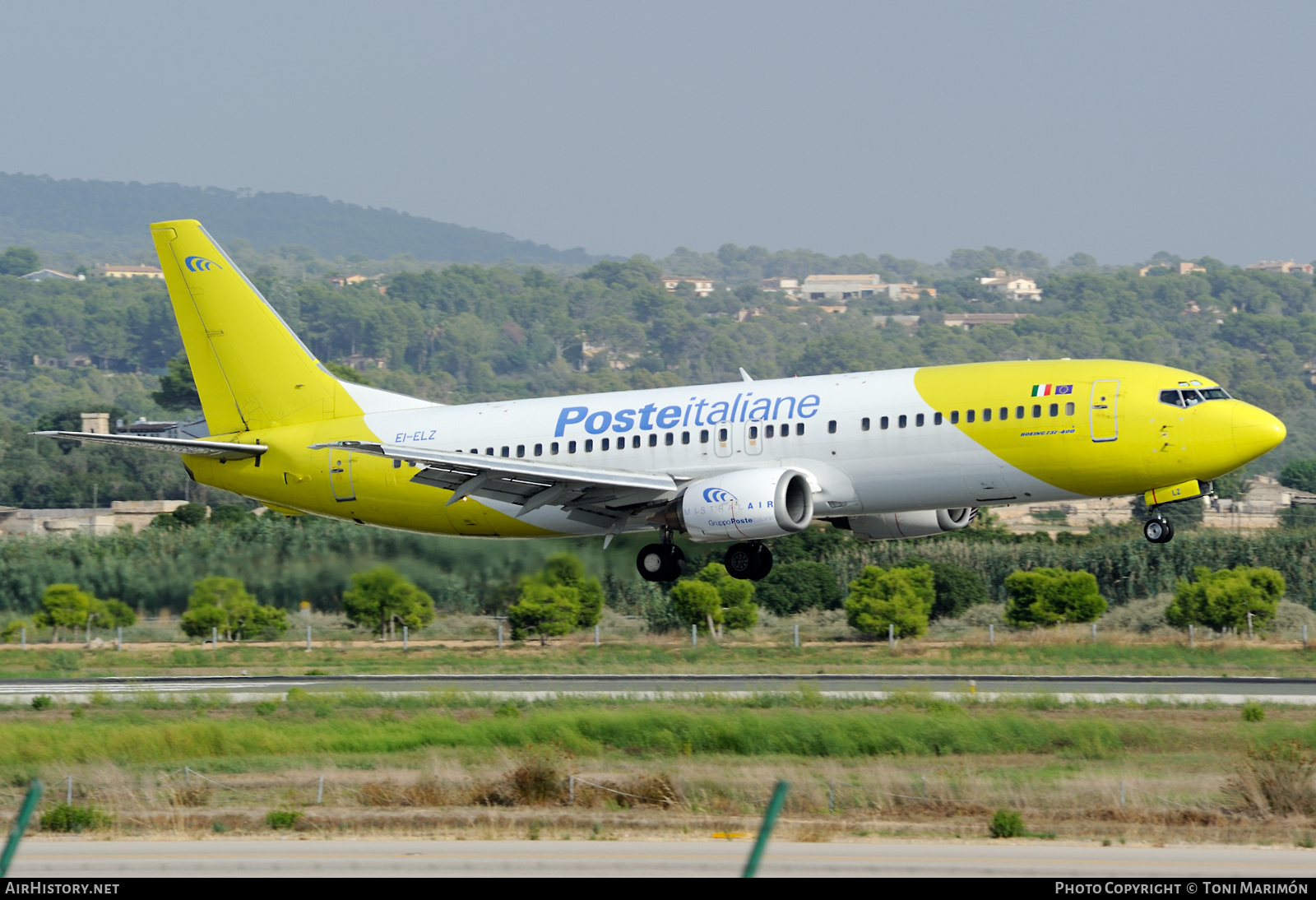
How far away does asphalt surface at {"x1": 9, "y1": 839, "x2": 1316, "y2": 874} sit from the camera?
24.5 metres

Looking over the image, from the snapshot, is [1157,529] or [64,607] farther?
[64,607]

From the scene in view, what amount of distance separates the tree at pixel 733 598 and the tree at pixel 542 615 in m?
8.19

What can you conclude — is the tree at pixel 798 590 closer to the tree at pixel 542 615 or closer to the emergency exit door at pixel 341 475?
the tree at pixel 542 615

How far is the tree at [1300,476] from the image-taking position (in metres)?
165

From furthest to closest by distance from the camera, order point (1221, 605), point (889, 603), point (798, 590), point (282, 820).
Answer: point (798, 590) < point (889, 603) < point (1221, 605) < point (282, 820)

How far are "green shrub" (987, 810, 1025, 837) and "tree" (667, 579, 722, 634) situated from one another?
142 ft

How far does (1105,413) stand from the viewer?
40.1 meters

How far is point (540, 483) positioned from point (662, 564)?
4.20m

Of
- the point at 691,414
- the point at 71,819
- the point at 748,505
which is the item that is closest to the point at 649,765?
the point at 748,505

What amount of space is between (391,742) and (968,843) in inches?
687

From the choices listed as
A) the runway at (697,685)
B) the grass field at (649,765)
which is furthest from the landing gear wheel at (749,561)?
the runway at (697,685)

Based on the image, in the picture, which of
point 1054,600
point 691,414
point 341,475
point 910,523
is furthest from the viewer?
point 1054,600

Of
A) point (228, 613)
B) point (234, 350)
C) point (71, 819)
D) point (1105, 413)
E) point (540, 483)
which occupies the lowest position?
point (71, 819)

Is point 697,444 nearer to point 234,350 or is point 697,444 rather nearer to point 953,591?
point 234,350
